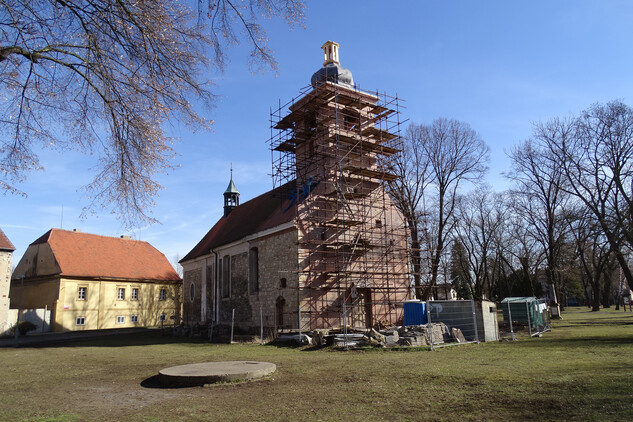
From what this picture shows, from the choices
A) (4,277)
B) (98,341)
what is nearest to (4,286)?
(4,277)

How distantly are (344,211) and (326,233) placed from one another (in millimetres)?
1690

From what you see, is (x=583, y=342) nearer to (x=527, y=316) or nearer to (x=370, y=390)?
(x=527, y=316)

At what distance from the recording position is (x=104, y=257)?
1522 inches

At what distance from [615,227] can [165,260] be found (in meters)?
37.9

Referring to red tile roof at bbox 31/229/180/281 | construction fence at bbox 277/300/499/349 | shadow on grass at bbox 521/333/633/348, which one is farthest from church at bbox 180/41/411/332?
red tile roof at bbox 31/229/180/281

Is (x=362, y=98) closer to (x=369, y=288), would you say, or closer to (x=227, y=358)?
(x=369, y=288)

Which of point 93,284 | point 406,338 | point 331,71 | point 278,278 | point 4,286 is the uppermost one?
point 331,71

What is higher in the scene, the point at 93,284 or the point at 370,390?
the point at 93,284

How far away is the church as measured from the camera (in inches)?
918

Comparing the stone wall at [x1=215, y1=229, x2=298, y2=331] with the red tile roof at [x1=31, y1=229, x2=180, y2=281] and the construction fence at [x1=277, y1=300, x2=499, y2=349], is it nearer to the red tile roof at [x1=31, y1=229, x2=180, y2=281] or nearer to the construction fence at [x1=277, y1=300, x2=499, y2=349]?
the construction fence at [x1=277, y1=300, x2=499, y2=349]

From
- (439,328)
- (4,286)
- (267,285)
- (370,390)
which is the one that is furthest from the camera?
(4,286)

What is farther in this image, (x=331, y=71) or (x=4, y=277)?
(x=4, y=277)

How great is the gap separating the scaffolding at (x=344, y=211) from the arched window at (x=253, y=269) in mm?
3975

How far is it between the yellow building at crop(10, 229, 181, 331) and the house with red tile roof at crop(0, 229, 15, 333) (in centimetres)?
292
